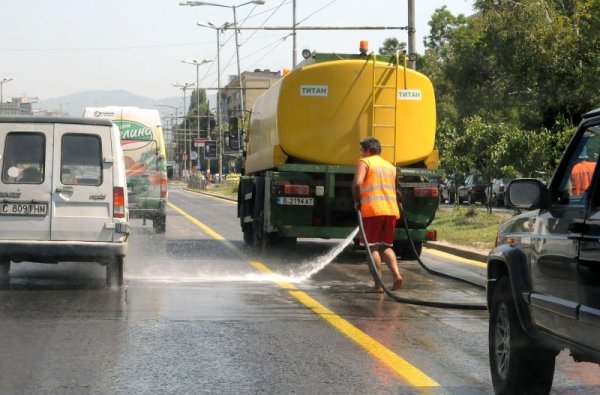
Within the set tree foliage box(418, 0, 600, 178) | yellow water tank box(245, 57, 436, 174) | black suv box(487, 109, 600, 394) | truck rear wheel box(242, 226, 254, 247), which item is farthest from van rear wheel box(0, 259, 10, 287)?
tree foliage box(418, 0, 600, 178)

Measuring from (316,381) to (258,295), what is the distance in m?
4.83

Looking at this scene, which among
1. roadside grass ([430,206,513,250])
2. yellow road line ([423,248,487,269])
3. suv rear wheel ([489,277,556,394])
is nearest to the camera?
suv rear wheel ([489,277,556,394])

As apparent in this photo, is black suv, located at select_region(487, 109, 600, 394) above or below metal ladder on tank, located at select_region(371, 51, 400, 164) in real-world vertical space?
below

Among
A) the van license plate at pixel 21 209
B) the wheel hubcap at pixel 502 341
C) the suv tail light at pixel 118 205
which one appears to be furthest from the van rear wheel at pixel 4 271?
the wheel hubcap at pixel 502 341

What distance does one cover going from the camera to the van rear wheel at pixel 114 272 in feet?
40.3

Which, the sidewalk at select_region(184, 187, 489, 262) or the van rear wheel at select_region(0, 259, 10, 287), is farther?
the sidewalk at select_region(184, 187, 489, 262)

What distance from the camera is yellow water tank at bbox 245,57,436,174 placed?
15680 millimetres

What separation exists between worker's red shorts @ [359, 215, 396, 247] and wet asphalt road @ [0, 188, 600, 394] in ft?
2.16

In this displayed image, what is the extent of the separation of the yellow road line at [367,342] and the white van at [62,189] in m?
2.17

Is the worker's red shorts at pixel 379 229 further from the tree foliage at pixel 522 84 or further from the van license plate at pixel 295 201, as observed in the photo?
the tree foliage at pixel 522 84

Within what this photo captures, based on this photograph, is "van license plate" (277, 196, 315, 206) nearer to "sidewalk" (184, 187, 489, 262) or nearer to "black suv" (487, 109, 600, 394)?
"sidewalk" (184, 187, 489, 262)

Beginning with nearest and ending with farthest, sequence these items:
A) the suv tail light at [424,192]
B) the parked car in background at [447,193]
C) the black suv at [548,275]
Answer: the black suv at [548,275], the suv tail light at [424,192], the parked car in background at [447,193]

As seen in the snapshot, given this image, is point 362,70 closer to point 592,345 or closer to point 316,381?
point 316,381

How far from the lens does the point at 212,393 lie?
657 cm
